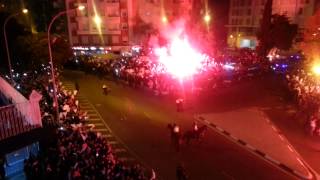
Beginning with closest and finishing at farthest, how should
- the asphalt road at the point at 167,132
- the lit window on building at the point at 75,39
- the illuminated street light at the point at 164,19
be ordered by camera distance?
the asphalt road at the point at 167,132 < the illuminated street light at the point at 164,19 < the lit window on building at the point at 75,39

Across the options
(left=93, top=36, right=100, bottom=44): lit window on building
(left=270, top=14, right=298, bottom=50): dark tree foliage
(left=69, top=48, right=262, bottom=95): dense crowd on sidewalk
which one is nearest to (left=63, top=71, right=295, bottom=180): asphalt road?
(left=69, top=48, right=262, bottom=95): dense crowd on sidewalk

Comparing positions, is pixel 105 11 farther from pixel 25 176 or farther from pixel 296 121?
pixel 25 176

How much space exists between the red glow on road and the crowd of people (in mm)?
10430

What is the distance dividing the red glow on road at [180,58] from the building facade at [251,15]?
57.2ft

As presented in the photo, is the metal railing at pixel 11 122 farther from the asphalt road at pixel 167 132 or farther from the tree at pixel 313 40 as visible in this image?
the tree at pixel 313 40

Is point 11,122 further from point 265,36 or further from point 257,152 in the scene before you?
point 265,36

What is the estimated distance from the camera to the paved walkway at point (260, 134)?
18.7 m

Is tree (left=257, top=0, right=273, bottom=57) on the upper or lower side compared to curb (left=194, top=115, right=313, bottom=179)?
upper

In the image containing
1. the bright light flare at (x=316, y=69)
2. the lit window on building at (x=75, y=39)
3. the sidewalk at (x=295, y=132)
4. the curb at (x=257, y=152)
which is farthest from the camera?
the lit window on building at (x=75, y=39)

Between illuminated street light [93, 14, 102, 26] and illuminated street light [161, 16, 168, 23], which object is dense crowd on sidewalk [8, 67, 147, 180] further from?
illuminated street light [93, 14, 102, 26]

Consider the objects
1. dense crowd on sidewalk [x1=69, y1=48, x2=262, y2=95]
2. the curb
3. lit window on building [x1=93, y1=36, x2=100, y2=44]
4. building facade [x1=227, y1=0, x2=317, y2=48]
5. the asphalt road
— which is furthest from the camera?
lit window on building [x1=93, y1=36, x2=100, y2=44]

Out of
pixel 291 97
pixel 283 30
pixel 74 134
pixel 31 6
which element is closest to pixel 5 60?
pixel 74 134

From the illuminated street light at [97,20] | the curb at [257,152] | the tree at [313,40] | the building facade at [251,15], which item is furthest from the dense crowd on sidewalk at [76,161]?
the building facade at [251,15]

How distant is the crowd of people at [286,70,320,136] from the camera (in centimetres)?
2227
